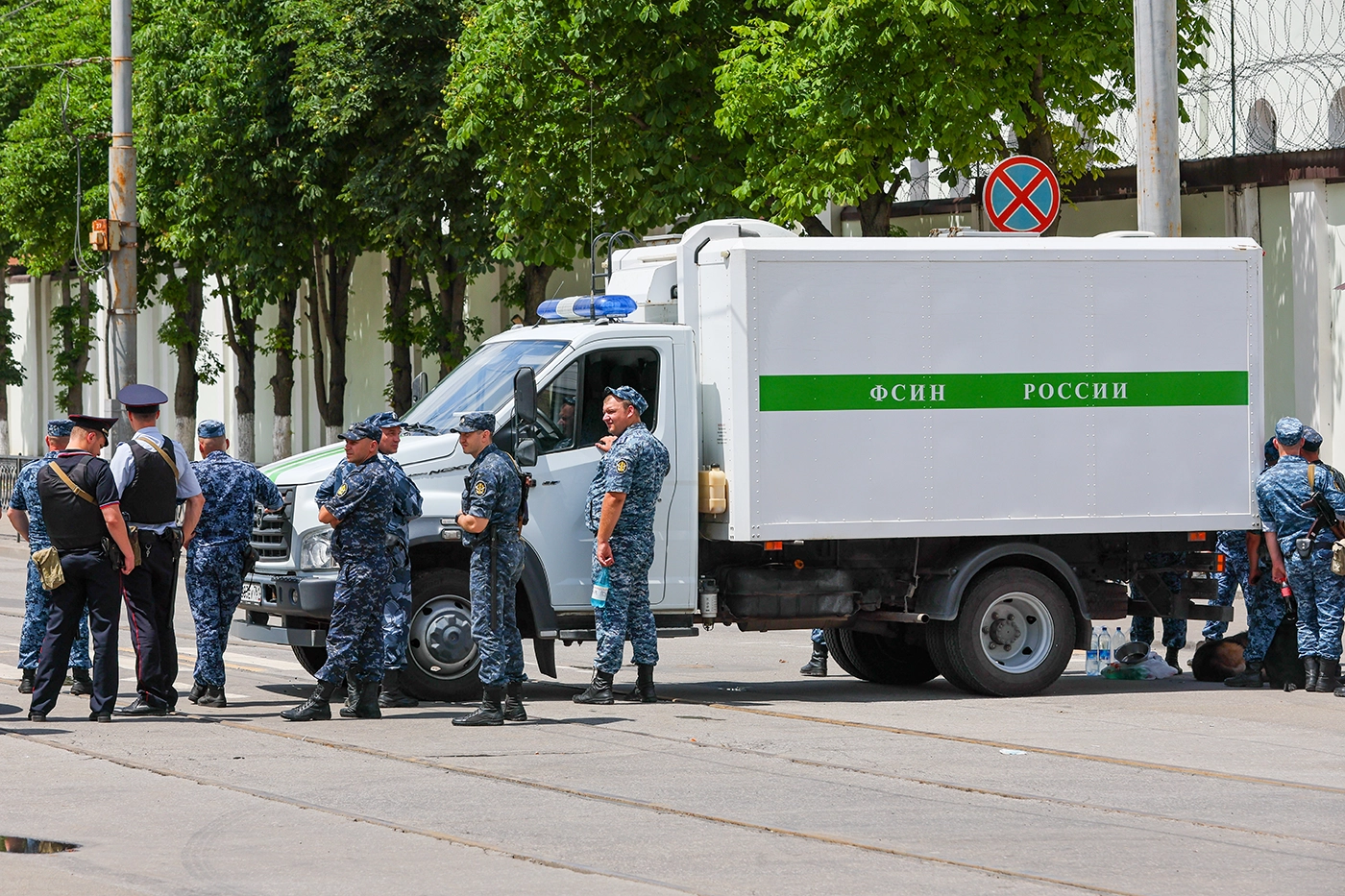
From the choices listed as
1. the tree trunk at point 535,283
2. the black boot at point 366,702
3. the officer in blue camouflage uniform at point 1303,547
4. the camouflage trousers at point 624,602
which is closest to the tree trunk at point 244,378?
the tree trunk at point 535,283

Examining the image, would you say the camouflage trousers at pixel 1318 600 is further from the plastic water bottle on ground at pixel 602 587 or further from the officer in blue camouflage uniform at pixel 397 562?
the officer in blue camouflage uniform at pixel 397 562

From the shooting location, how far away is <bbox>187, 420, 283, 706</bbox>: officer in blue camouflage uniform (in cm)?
1143

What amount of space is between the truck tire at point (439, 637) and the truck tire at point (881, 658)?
290 cm

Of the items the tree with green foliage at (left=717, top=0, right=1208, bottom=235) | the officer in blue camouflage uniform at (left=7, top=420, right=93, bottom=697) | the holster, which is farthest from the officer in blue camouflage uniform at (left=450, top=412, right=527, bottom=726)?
the tree with green foliage at (left=717, top=0, right=1208, bottom=235)

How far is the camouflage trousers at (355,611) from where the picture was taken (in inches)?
424

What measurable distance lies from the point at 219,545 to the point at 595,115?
12302mm

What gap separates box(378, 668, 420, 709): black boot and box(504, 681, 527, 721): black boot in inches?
39.1

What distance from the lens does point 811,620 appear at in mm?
12125

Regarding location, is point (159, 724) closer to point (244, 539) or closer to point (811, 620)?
point (244, 539)

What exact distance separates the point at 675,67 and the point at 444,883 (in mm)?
16381

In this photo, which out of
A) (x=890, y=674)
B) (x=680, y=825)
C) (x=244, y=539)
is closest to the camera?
(x=680, y=825)

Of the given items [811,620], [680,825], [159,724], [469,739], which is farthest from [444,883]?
[811,620]

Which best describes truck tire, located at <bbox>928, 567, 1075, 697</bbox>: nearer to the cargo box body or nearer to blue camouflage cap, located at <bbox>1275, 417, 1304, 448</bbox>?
the cargo box body

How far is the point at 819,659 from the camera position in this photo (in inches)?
544
